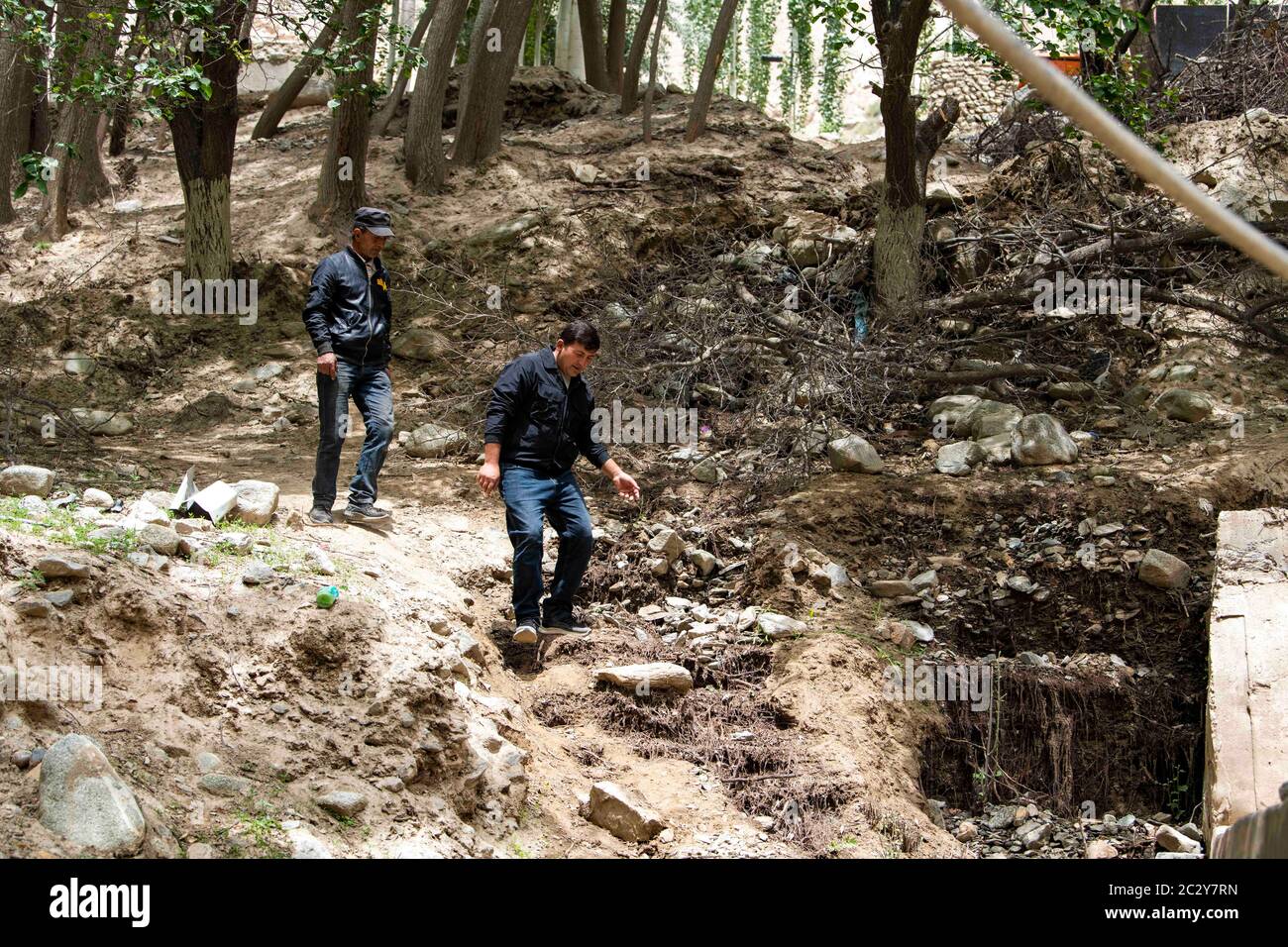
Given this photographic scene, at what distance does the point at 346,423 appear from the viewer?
235 inches

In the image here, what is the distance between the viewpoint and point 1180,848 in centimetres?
511

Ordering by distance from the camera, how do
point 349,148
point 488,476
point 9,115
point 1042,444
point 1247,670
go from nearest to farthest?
point 1247,670 < point 488,476 < point 1042,444 < point 349,148 < point 9,115

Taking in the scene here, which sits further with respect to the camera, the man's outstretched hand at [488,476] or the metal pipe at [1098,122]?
the man's outstretched hand at [488,476]

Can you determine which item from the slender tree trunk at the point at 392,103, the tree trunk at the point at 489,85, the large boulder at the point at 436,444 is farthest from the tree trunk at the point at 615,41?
the large boulder at the point at 436,444

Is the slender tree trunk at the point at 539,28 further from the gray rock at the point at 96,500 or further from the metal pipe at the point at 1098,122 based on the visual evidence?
the metal pipe at the point at 1098,122

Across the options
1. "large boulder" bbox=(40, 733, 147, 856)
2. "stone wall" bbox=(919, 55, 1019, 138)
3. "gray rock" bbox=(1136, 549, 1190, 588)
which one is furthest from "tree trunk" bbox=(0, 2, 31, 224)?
"stone wall" bbox=(919, 55, 1019, 138)

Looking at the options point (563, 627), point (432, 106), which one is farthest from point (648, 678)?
point (432, 106)

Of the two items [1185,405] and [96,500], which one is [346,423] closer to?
[96,500]

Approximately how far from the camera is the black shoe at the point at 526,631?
5.68 m

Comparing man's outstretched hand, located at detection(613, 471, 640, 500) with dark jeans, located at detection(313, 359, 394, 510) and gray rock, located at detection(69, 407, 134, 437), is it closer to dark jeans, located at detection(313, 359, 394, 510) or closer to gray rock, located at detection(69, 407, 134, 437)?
dark jeans, located at detection(313, 359, 394, 510)

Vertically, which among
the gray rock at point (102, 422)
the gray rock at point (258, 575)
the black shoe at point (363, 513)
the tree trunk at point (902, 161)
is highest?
the tree trunk at point (902, 161)

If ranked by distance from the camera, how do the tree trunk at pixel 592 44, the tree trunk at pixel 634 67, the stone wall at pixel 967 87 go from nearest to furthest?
1. the tree trunk at pixel 634 67
2. the tree trunk at pixel 592 44
3. the stone wall at pixel 967 87

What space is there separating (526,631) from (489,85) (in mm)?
7778

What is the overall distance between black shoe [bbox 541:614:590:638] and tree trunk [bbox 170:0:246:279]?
18.9 ft
